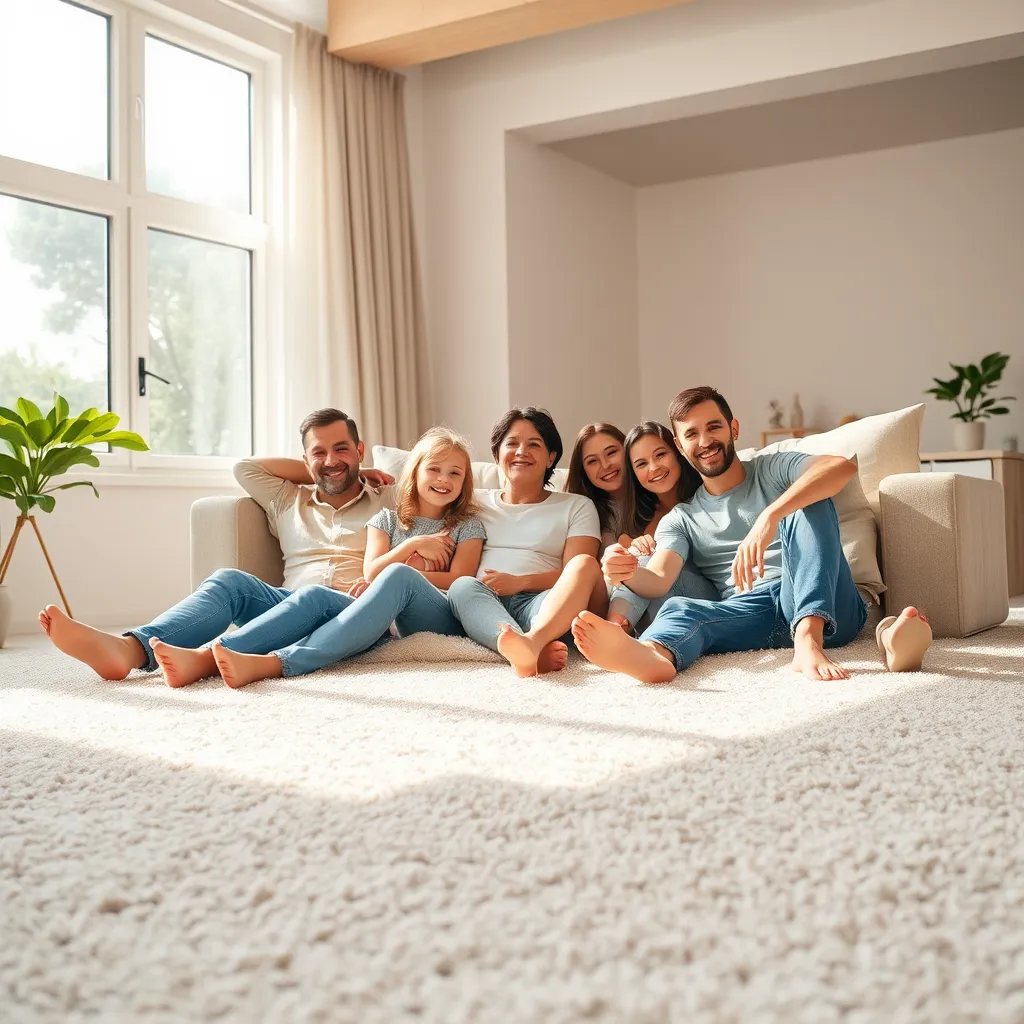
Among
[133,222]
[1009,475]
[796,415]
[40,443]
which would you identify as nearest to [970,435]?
[1009,475]

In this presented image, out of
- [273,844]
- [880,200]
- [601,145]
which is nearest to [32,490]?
[273,844]

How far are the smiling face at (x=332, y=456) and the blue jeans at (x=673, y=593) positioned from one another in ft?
2.67

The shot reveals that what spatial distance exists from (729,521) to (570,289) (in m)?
3.68

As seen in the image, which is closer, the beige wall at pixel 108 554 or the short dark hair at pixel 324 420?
the short dark hair at pixel 324 420

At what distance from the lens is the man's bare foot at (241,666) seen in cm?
219

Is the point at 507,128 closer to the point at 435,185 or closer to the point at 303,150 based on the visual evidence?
the point at 435,185

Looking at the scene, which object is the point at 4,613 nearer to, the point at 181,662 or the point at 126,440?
the point at 126,440

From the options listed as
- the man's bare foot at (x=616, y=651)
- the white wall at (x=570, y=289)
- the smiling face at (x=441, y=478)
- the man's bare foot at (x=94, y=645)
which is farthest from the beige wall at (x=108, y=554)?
the man's bare foot at (x=616, y=651)

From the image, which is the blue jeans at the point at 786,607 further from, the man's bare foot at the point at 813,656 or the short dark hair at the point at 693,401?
the short dark hair at the point at 693,401

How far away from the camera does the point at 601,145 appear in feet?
19.9

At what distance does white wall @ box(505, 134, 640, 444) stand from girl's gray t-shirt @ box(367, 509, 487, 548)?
8.72 ft

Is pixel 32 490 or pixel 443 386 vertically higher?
pixel 443 386

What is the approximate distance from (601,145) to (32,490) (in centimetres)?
373

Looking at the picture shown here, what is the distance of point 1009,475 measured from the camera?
5355 millimetres
